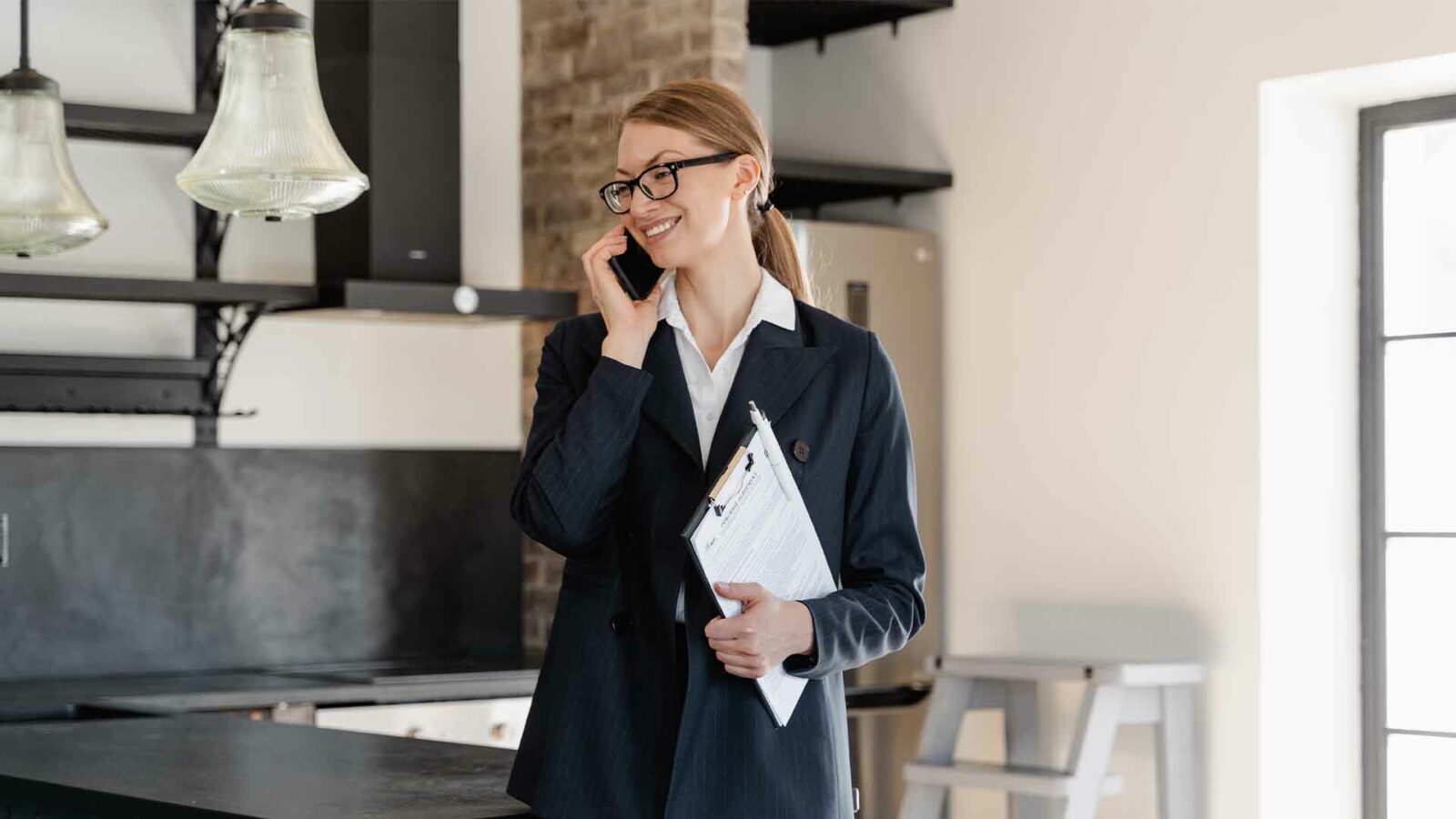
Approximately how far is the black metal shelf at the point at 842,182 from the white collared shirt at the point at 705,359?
2.52 m

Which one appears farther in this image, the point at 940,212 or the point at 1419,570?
the point at 940,212

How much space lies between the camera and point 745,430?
198 centimetres

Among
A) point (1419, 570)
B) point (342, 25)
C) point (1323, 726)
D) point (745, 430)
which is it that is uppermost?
point (342, 25)

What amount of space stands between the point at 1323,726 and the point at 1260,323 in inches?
34.4

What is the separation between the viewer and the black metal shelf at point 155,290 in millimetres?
3994

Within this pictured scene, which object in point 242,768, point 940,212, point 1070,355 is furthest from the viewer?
point 940,212

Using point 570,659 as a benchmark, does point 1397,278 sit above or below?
above

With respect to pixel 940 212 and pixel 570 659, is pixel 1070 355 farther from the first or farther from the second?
pixel 570 659

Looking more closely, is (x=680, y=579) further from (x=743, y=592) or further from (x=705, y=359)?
(x=705, y=359)

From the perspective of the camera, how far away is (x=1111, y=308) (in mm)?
4578

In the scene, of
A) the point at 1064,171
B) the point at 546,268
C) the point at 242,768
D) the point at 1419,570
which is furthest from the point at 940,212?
the point at 242,768

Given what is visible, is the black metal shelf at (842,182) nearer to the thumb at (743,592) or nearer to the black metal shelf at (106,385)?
the black metal shelf at (106,385)

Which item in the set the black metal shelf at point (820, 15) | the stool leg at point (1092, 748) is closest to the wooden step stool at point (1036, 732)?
the stool leg at point (1092, 748)

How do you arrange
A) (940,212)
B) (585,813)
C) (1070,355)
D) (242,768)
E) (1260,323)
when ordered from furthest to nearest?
(940,212) → (1070,355) → (1260,323) → (242,768) → (585,813)
